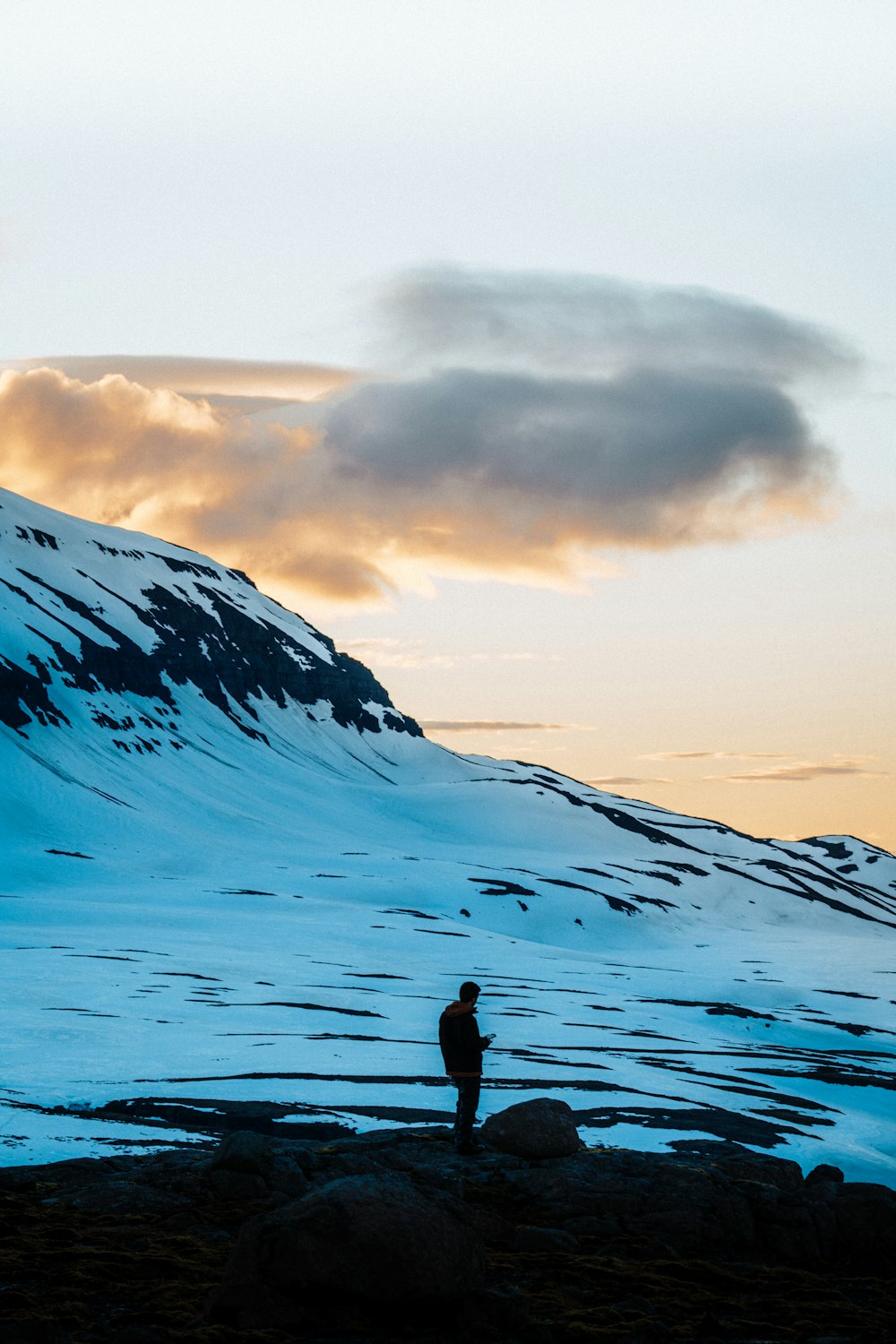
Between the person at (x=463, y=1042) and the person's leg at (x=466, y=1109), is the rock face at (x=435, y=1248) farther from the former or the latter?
the person at (x=463, y=1042)

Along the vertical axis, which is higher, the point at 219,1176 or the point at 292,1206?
the point at 292,1206

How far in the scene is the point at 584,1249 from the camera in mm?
19641

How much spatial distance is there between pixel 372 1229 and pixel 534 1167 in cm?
893

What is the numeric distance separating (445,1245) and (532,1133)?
9566 millimetres

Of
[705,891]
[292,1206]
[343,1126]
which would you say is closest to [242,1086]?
[343,1126]

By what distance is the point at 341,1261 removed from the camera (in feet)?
50.0

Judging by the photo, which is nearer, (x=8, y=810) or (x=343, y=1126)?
(x=343, y=1126)

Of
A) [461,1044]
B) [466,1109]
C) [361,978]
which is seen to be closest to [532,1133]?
[466,1109]

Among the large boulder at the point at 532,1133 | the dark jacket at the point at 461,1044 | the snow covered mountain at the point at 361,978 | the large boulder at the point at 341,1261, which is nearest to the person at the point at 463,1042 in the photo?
the dark jacket at the point at 461,1044

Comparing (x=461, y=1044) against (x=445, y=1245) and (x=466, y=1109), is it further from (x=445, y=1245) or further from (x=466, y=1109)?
(x=445, y=1245)

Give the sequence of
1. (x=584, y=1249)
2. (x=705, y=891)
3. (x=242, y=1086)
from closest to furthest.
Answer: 1. (x=584, y=1249)
2. (x=242, y=1086)
3. (x=705, y=891)

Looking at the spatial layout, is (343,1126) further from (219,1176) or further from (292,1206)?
(292,1206)

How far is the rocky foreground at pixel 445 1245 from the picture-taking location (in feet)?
49.1

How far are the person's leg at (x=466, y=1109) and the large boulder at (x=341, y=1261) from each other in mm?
8061
